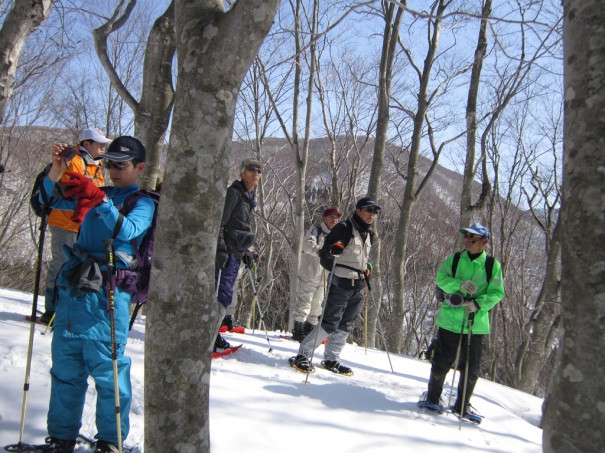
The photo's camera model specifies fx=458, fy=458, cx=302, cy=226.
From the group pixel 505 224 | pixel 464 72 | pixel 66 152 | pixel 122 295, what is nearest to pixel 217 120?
pixel 66 152

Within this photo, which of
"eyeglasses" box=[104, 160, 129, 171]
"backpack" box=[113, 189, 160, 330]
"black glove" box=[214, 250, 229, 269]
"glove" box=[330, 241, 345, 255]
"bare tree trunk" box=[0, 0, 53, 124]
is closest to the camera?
"backpack" box=[113, 189, 160, 330]

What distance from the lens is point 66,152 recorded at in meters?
2.58

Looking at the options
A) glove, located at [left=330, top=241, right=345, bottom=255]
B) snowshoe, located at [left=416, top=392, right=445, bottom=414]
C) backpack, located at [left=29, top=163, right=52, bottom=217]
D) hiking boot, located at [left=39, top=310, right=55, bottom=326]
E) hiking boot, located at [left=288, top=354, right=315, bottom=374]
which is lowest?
snowshoe, located at [left=416, top=392, right=445, bottom=414]

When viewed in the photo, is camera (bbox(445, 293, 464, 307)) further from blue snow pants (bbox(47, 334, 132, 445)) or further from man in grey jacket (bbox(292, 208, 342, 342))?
blue snow pants (bbox(47, 334, 132, 445))

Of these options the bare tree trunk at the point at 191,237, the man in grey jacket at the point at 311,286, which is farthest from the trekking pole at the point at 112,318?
the man in grey jacket at the point at 311,286

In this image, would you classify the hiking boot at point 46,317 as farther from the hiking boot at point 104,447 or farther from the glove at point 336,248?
the glove at point 336,248

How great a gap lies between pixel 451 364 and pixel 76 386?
3.58m

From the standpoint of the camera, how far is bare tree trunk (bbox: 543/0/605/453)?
1.18 m

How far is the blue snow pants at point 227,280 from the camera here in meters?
4.61

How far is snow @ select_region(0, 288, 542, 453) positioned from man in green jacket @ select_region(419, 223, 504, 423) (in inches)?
11.6

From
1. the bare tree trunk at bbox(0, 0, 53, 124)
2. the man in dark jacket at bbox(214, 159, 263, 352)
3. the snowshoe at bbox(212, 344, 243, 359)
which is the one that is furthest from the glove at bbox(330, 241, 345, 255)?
the bare tree trunk at bbox(0, 0, 53, 124)

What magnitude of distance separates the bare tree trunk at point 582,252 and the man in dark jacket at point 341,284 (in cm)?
386

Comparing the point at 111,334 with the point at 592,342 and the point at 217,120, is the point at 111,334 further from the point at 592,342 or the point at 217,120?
the point at 592,342

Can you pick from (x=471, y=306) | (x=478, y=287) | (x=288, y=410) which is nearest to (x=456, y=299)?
(x=471, y=306)
